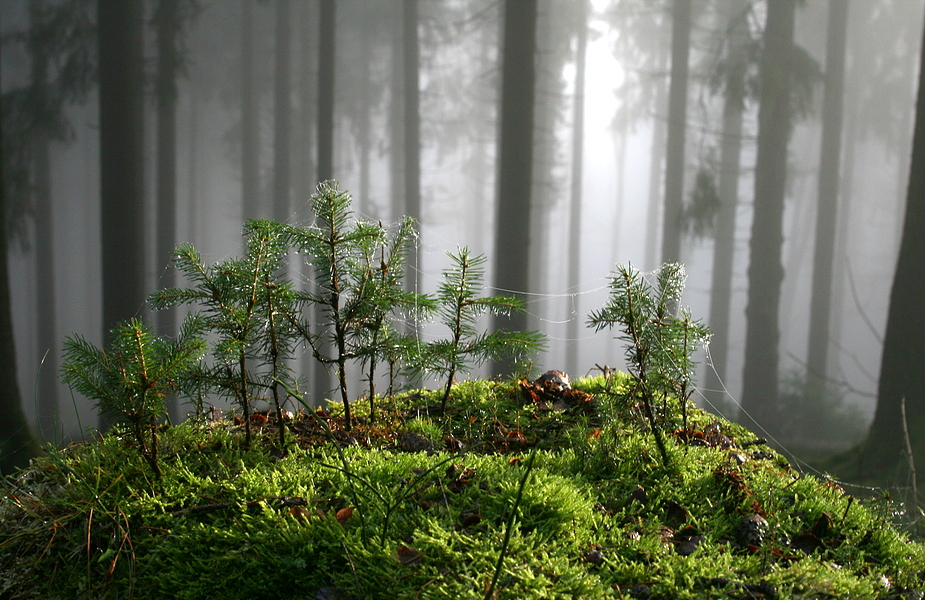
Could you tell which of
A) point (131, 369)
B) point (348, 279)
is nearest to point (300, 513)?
point (131, 369)

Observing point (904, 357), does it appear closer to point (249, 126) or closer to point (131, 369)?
point (131, 369)

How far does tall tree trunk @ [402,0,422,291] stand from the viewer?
6973 millimetres

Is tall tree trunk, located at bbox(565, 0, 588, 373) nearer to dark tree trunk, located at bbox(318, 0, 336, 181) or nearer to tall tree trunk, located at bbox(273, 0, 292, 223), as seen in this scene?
dark tree trunk, located at bbox(318, 0, 336, 181)

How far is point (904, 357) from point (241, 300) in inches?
217

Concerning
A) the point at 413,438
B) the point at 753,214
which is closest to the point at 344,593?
the point at 413,438

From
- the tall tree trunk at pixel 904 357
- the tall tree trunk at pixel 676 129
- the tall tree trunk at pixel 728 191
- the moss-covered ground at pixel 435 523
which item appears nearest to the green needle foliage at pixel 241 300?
the moss-covered ground at pixel 435 523

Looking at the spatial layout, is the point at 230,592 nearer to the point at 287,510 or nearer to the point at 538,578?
the point at 287,510

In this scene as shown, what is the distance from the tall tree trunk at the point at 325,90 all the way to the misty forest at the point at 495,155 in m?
0.02

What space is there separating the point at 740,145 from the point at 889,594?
25.4 ft

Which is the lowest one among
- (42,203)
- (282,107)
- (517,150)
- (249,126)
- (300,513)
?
(300,513)

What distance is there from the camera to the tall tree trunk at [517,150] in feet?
18.8

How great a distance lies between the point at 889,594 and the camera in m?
1.40

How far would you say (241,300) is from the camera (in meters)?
1.89

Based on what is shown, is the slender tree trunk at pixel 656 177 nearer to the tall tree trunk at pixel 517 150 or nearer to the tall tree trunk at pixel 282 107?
the tall tree trunk at pixel 517 150
